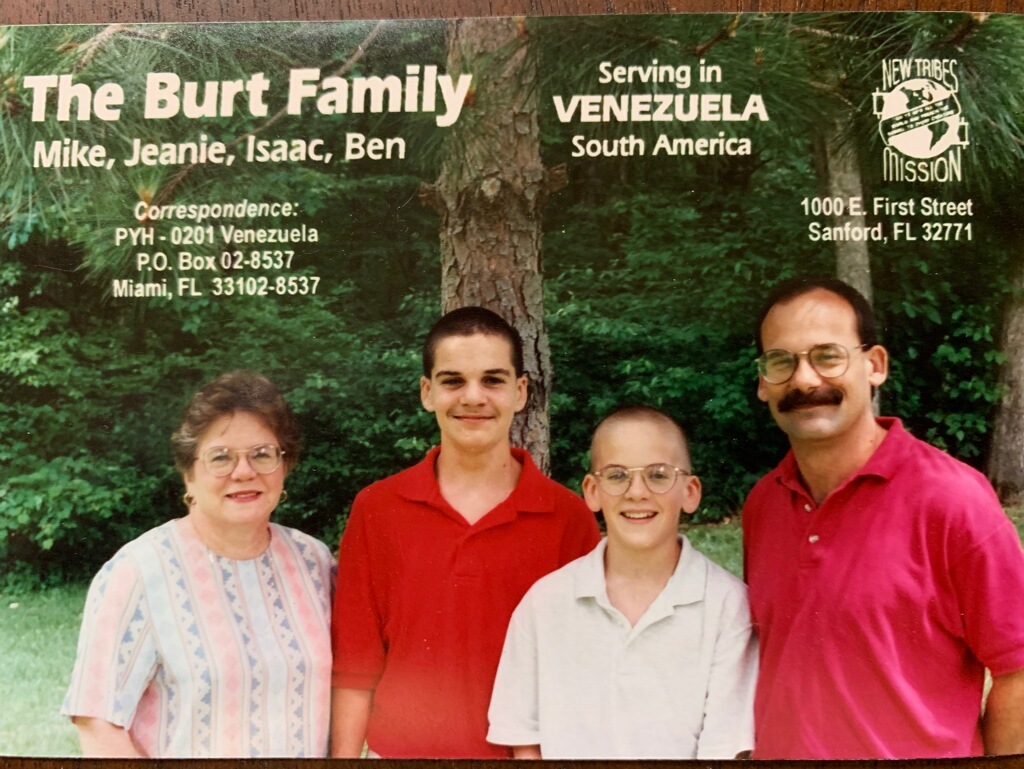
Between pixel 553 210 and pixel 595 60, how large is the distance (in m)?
0.17

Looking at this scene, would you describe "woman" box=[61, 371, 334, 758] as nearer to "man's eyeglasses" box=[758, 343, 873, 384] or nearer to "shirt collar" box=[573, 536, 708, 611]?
"shirt collar" box=[573, 536, 708, 611]

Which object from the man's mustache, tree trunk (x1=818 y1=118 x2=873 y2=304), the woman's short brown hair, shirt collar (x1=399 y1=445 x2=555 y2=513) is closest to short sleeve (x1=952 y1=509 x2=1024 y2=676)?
the man's mustache

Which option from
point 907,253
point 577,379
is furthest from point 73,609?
point 907,253

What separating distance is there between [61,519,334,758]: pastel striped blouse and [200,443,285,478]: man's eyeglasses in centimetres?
6

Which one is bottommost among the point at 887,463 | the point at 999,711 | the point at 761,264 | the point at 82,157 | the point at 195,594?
the point at 999,711

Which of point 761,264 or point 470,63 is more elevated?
point 470,63

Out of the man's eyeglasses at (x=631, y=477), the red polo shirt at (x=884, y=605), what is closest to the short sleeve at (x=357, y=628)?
the man's eyeglasses at (x=631, y=477)

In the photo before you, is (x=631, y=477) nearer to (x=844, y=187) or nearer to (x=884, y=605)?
(x=884, y=605)

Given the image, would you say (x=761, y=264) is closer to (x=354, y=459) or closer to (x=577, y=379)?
(x=577, y=379)

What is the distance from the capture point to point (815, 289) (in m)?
0.90

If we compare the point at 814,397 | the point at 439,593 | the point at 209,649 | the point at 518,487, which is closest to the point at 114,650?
the point at 209,649

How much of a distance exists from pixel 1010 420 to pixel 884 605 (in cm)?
25

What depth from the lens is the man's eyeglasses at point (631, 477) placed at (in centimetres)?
87

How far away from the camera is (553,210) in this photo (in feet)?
3.02
